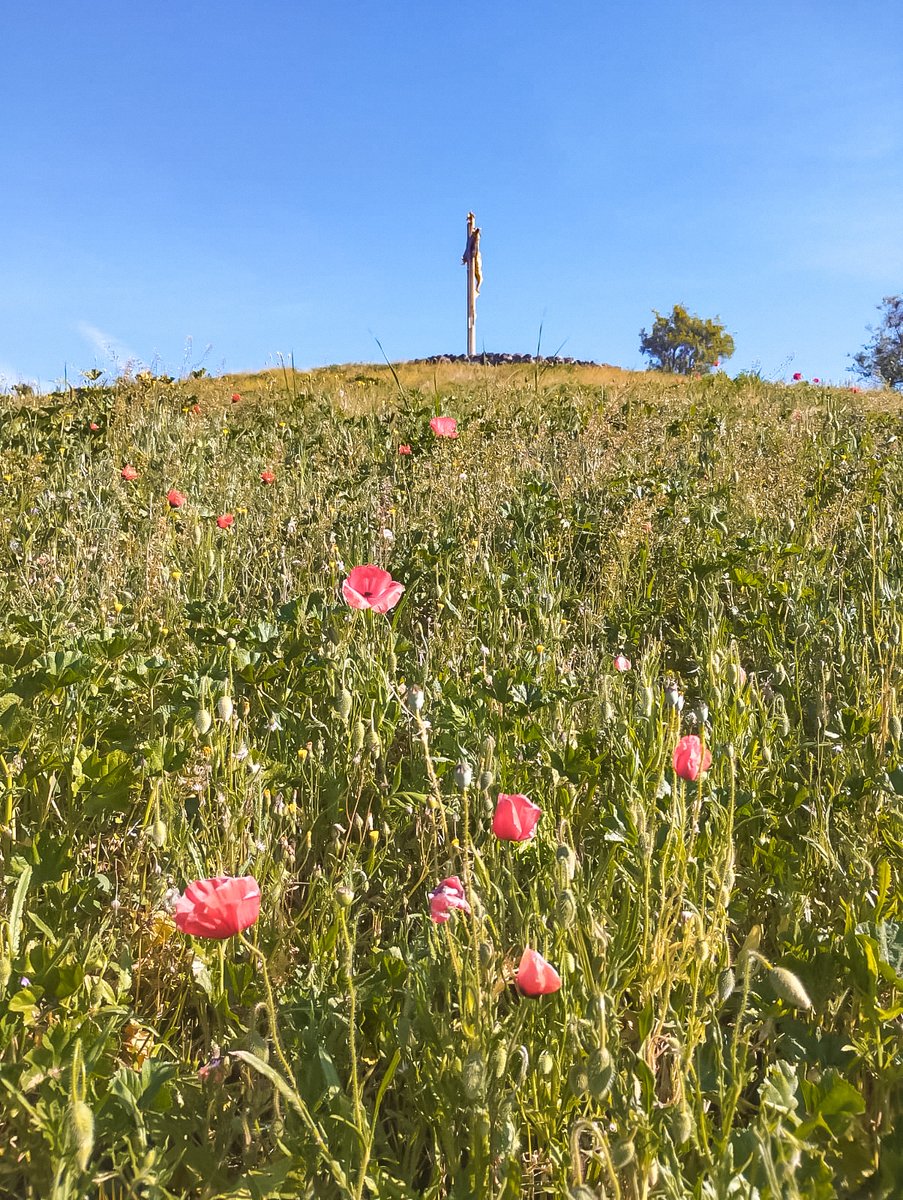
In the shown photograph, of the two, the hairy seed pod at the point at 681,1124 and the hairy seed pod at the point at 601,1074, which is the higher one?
the hairy seed pod at the point at 601,1074

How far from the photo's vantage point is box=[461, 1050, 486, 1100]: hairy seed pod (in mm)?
1081

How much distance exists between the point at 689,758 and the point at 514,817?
417 millimetres

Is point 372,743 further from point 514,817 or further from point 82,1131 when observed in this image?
point 82,1131

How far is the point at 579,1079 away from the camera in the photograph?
3.45ft

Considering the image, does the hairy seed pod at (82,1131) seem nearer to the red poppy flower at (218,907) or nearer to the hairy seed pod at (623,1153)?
the red poppy flower at (218,907)

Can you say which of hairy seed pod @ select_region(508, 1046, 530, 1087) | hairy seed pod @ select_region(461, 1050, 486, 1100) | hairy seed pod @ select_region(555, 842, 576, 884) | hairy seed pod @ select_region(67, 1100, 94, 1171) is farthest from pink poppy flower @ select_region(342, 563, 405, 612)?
hairy seed pod @ select_region(67, 1100, 94, 1171)

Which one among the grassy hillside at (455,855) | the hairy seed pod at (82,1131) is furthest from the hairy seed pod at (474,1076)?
the hairy seed pod at (82,1131)

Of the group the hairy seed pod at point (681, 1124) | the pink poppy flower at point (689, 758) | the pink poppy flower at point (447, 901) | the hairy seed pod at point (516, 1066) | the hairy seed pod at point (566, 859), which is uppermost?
the pink poppy flower at point (689, 758)

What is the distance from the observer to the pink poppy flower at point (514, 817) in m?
1.33

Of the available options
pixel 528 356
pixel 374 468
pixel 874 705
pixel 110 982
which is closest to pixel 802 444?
pixel 374 468

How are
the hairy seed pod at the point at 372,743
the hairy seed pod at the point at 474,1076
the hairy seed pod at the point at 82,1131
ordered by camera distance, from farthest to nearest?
1. the hairy seed pod at the point at 372,743
2. the hairy seed pod at the point at 474,1076
3. the hairy seed pod at the point at 82,1131

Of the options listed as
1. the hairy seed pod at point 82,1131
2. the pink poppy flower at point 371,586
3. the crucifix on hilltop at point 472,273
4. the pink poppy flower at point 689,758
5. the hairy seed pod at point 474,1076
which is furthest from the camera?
the crucifix on hilltop at point 472,273

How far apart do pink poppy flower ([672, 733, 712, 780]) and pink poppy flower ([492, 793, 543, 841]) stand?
1.07ft

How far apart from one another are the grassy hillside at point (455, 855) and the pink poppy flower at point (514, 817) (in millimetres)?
78
